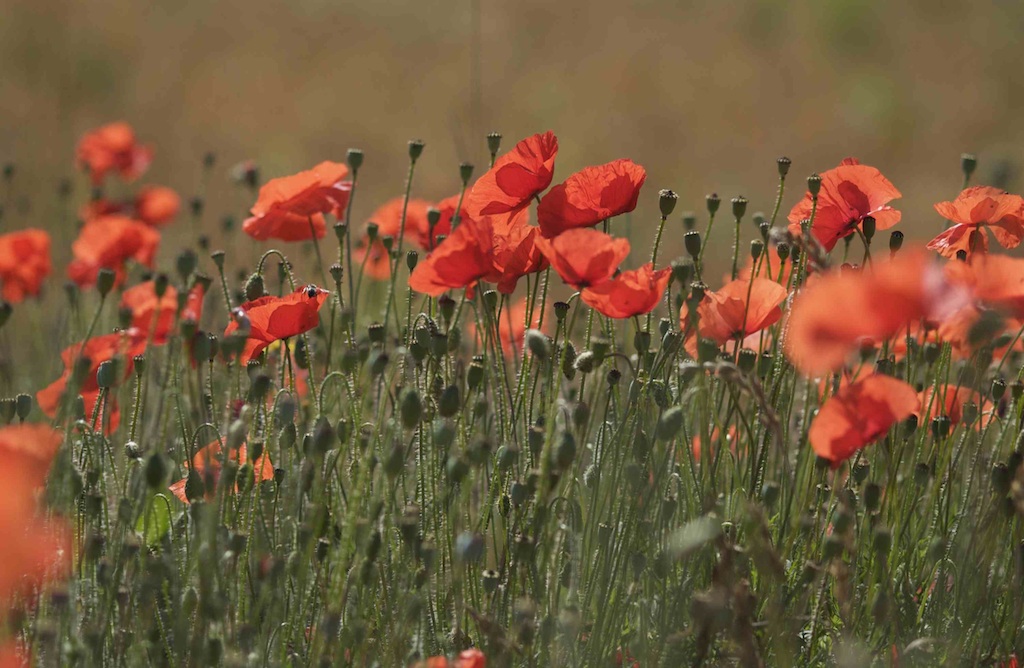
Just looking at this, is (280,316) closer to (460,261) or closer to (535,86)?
(460,261)

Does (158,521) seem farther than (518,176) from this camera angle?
Yes

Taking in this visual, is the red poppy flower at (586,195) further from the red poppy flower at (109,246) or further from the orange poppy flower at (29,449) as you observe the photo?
the red poppy flower at (109,246)

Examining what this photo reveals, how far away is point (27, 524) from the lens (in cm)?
144

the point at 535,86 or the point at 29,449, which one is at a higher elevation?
the point at 535,86

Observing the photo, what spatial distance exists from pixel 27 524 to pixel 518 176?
0.85 m

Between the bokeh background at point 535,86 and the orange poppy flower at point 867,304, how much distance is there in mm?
4451

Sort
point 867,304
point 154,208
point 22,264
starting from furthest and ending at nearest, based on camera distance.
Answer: point 154,208
point 22,264
point 867,304

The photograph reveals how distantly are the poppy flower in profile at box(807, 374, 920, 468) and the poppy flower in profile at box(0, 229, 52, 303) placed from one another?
2319 millimetres

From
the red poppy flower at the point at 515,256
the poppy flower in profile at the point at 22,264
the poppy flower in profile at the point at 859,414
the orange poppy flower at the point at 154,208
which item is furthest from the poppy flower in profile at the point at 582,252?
the orange poppy flower at the point at 154,208

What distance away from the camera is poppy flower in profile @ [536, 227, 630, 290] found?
1638mm

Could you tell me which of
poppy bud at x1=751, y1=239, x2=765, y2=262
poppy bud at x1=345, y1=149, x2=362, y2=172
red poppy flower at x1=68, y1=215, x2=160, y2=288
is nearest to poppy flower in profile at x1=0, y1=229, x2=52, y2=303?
red poppy flower at x1=68, y1=215, x2=160, y2=288

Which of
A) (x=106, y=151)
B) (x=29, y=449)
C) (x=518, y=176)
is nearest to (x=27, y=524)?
(x=29, y=449)

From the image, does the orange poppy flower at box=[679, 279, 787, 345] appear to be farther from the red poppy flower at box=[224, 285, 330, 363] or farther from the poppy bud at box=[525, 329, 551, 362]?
the red poppy flower at box=[224, 285, 330, 363]

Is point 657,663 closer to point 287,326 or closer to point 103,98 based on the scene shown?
point 287,326
